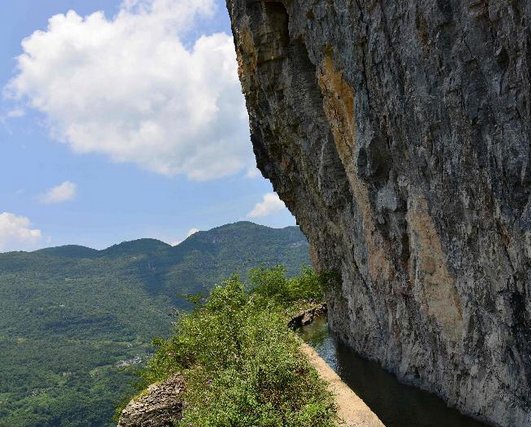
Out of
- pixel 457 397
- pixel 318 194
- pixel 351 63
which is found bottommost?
pixel 457 397

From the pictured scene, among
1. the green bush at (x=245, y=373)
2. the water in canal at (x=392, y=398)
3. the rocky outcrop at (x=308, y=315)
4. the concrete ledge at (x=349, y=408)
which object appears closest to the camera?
the green bush at (x=245, y=373)

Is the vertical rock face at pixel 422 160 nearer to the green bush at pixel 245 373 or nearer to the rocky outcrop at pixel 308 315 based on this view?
the green bush at pixel 245 373

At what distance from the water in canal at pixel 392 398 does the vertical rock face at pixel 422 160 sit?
0.75 m

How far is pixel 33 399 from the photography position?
7554 inches

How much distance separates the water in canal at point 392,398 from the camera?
23.0 metres

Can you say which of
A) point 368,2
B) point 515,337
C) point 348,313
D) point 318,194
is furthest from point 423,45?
point 348,313

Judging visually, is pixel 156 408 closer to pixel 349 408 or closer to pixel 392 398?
pixel 349 408

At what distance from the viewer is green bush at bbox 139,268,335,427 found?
15.1 m

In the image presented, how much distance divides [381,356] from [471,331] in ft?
45.8

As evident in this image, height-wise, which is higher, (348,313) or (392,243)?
(392,243)

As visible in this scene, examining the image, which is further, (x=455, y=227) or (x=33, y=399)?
(x=33, y=399)

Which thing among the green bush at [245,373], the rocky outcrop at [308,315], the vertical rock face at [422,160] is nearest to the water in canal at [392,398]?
the vertical rock face at [422,160]

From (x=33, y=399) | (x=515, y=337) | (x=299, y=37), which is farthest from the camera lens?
(x=33, y=399)

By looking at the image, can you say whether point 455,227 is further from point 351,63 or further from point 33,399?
point 33,399
